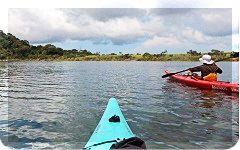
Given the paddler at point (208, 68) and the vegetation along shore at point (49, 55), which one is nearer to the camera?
the paddler at point (208, 68)

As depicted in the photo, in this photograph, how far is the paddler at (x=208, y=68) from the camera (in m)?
15.7

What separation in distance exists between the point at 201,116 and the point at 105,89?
788 centimetres

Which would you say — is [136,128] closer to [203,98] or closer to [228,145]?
[228,145]

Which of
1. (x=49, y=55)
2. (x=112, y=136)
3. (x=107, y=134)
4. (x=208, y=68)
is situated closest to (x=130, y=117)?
(x=107, y=134)

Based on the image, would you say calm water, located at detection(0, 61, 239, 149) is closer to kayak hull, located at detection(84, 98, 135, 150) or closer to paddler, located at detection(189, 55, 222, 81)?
kayak hull, located at detection(84, 98, 135, 150)

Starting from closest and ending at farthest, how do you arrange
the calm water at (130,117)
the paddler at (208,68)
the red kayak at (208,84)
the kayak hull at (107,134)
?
the kayak hull at (107,134) → the calm water at (130,117) → the red kayak at (208,84) → the paddler at (208,68)

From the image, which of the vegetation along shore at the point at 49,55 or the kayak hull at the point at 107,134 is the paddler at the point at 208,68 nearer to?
the kayak hull at the point at 107,134

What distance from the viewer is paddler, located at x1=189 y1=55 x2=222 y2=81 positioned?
1571 centimetres

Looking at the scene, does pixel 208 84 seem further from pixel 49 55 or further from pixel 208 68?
pixel 49 55

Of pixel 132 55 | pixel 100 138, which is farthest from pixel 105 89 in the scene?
pixel 132 55

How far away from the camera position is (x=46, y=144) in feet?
25.2

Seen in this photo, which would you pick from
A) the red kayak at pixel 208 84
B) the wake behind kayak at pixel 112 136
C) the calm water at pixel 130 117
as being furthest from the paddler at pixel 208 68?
the wake behind kayak at pixel 112 136

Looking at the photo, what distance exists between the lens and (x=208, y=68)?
1591 cm

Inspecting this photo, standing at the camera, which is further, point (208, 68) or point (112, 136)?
point (208, 68)
